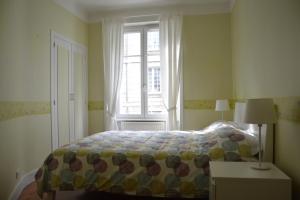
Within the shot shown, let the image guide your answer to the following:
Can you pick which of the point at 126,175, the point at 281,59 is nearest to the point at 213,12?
the point at 281,59

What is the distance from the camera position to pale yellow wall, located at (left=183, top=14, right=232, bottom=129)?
4520 mm

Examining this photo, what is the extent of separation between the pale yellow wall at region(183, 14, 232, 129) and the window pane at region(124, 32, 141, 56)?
0.92 m

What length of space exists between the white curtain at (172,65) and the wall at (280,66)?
1.62 meters

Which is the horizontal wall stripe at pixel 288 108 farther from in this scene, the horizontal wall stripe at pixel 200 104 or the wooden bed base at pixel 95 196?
the horizontal wall stripe at pixel 200 104

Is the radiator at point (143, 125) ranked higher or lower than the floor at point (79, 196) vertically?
higher

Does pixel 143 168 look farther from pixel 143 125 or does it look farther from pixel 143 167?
pixel 143 125

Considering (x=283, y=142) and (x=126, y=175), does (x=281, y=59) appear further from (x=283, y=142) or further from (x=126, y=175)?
(x=126, y=175)

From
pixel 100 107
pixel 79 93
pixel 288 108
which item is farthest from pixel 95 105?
pixel 288 108

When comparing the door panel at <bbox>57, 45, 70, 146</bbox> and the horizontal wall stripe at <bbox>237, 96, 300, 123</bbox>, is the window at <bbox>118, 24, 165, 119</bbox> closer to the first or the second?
the door panel at <bbox>57, 45, 70, 146</bbox>

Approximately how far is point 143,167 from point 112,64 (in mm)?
2961

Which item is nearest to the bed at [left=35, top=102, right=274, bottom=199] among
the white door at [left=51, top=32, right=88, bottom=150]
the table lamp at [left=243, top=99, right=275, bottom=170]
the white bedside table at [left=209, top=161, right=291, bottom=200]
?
the white bedside table at [left=209, top=161, right=291, bottom=200]

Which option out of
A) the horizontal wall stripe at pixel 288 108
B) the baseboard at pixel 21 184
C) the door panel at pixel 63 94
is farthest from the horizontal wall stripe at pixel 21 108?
the horizontal wall stripe at pixel 288 108

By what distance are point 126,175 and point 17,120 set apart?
1608 mm

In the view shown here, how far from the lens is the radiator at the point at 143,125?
4.73 m
